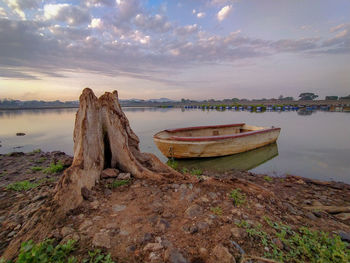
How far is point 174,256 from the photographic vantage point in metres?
1.88

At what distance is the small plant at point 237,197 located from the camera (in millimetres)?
3102

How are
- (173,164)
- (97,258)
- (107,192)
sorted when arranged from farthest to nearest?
(173,164) → (107,192) → (97,258)

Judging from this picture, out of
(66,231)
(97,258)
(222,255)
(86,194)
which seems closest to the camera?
(97,258)

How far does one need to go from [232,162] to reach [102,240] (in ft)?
29.3

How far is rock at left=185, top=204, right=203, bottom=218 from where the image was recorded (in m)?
2.67

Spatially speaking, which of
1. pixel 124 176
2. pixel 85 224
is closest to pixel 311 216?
pixel 124 176

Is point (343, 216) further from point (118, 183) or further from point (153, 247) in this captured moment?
point (118, 183)

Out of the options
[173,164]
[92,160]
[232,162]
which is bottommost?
[232,162]

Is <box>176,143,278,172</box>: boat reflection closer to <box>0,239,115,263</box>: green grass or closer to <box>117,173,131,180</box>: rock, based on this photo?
<box>117,173,131,180</box>: rock

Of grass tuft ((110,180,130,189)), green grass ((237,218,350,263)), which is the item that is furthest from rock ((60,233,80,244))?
green grass ((237,218,350,263))

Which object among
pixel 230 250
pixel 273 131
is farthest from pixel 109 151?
pixel 273 131

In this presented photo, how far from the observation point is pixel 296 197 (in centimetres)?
530

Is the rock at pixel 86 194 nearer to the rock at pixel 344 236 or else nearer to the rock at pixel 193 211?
the rock at pixel 193 211

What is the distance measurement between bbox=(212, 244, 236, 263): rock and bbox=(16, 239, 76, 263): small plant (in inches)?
60.3
